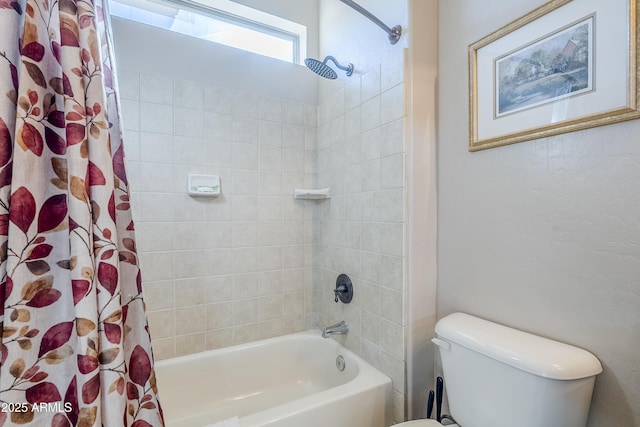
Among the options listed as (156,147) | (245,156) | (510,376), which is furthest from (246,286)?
(510,376)

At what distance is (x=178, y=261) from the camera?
1676mm

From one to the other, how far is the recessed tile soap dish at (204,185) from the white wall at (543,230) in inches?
48.0

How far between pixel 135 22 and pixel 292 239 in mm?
1489

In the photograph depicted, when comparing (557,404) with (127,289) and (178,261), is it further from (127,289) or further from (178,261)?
(178,261)

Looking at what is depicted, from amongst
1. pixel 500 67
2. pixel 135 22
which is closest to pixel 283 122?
pixel 135 22

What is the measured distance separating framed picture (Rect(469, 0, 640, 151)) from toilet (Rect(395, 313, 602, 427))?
2.22ft

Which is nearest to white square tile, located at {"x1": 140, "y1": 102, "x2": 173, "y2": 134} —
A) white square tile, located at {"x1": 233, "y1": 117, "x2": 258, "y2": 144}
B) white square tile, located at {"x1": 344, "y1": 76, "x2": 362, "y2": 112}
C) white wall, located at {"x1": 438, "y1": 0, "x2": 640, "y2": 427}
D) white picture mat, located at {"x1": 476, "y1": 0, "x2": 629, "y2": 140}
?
white square tile, located at {"x1": 233, "y1": 117, "x2": 258, "y2": 144}

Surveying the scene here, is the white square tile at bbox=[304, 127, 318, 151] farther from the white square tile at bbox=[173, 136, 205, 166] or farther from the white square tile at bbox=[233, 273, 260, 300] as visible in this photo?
the white square tile at bbox=[233, 273, 260, 300]

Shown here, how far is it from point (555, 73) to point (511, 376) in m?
0.97

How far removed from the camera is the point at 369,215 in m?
1.55

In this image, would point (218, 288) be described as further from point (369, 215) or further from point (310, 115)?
point (310, 115)

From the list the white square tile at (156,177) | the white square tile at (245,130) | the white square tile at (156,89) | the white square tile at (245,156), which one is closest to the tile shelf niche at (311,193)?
the white square tile at (245,156)

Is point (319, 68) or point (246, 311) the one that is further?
point (246, 311)

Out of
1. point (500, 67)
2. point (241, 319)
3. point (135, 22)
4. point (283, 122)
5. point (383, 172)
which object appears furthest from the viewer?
point (283, 122)
